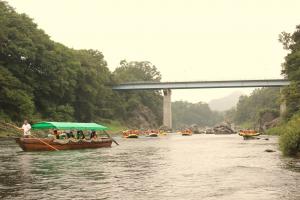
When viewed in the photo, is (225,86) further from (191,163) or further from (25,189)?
(25,189)

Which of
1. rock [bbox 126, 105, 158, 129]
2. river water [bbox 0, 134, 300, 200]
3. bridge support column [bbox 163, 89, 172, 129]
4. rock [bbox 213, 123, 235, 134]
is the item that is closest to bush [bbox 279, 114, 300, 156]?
→ river water [bbox 0, 134, 300, 200]

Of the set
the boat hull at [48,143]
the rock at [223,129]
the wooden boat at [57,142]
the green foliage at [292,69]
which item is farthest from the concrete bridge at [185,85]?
the boat hull at [48,143]

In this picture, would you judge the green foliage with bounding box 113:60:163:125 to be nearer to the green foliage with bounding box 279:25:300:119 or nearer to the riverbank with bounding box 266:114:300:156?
the green foliage with bounding box 279:25:300:119

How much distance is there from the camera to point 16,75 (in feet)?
275

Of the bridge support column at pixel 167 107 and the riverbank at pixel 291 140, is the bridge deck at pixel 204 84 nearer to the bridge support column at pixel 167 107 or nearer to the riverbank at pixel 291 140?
the bridge support column at pixel 167 107

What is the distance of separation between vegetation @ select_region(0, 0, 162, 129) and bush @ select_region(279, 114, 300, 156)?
167ft

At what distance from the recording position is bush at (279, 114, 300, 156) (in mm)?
30653

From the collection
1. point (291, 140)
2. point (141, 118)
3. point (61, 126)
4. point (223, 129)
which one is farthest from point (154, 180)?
point (141, 118)

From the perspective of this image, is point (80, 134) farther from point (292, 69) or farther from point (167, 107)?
point (167, 107)

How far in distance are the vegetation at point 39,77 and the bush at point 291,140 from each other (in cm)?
5086

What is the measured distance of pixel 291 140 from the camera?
31734 millimetres

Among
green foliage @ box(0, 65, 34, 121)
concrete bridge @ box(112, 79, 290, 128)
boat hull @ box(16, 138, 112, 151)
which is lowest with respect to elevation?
boat hull @ box(16, 138, 112, 151)

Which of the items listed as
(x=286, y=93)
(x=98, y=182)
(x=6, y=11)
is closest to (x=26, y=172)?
(x=98, y=182)

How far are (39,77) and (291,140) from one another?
6675cm
